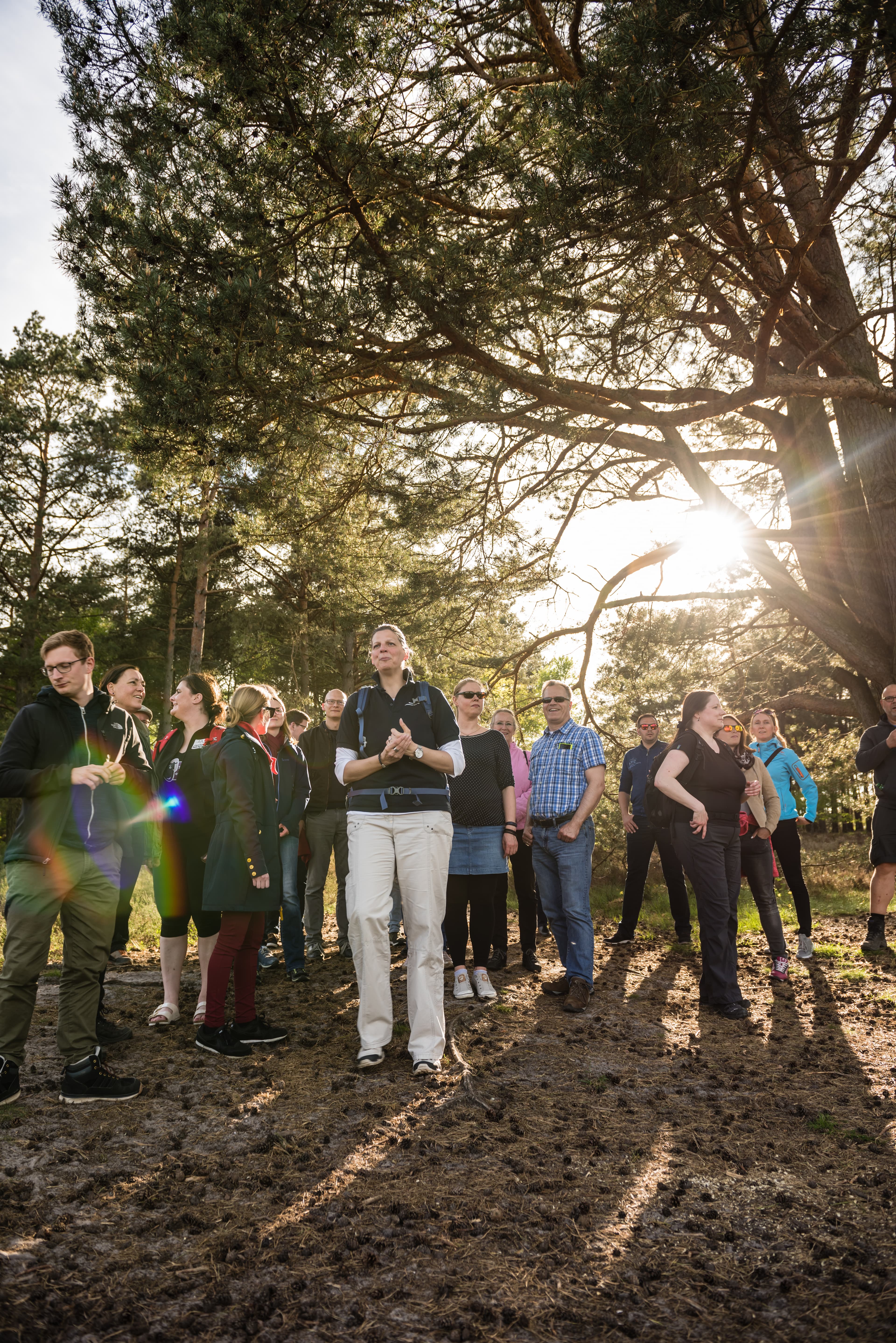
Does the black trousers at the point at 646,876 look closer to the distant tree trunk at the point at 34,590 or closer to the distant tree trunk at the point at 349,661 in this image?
the distant tree trunk at the point at 349,661

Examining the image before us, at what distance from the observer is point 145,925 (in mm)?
9016

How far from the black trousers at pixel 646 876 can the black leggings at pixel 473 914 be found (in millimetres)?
2529

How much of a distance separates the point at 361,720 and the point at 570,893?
223 cm

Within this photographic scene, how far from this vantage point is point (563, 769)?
5875 mm

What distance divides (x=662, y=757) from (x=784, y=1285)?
390cm

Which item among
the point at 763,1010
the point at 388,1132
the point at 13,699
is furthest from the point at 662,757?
the point at 13,699

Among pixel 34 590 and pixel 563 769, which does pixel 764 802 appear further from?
pixel 34 590

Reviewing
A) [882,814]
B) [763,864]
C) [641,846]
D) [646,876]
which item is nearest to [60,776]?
[763,864]

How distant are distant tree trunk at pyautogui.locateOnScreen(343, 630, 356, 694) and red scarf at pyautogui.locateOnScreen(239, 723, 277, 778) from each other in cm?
2054

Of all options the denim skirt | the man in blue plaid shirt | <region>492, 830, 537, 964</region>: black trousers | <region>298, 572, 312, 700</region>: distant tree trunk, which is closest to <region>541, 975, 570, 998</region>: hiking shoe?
the man in blue plaid shirt

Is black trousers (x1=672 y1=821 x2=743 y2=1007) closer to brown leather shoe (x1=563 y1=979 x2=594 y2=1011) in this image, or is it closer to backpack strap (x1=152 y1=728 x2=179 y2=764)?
brown leather shoe (x1=563 y1=979 x2=594 y2=1011)

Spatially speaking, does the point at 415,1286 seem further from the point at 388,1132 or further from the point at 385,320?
the point at 385,320

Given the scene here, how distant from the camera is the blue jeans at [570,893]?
562 cm

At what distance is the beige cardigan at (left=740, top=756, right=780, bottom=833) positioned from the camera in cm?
640
